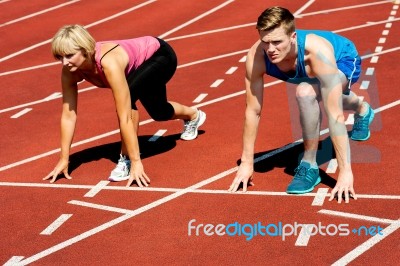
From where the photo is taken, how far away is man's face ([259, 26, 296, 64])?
18.8 feet

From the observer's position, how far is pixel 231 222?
584cm

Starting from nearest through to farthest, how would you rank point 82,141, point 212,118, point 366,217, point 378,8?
1. point 366,217
2. point 82,141
3. point 212,118
4. point 378,8

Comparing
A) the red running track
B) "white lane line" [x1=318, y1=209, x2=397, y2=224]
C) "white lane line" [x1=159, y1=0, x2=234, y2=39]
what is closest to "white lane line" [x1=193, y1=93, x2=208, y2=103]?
the red running track

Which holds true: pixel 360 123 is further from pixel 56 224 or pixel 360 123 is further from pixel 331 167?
pixel 56 224

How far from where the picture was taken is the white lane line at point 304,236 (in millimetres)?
5391

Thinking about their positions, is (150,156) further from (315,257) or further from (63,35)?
(315,257)

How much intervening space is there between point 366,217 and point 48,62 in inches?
298

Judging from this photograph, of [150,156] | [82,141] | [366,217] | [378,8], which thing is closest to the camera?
[366,217]

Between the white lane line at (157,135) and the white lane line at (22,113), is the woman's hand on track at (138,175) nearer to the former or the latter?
the white lane line at (157,135)

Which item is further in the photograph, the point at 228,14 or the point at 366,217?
the point at 228,14

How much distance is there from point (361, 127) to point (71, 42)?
3089mm

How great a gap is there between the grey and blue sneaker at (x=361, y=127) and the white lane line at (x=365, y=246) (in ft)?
6.53

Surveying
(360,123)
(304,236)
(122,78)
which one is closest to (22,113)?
(122,78)

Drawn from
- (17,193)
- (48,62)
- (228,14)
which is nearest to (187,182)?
(17,193)
